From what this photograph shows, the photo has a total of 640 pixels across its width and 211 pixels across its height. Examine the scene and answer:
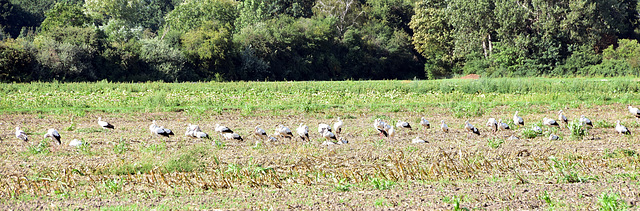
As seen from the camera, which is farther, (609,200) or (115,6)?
(115,6)

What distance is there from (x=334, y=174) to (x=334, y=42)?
179 ft

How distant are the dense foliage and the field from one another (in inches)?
952

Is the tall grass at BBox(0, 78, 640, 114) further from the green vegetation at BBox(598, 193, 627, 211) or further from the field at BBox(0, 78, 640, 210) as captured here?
the green vegetation at BBox(598, 193, 627, 211)

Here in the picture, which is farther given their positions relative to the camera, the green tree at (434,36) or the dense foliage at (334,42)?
the green tree at (434,36)

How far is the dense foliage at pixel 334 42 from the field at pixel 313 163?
24180 mm

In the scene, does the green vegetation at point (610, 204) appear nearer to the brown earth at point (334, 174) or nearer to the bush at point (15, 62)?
the brown earth at point (334, 174)

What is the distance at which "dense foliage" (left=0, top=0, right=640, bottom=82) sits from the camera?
47719 millimetres

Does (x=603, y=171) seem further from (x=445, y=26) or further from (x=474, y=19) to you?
(x=445, y=26)

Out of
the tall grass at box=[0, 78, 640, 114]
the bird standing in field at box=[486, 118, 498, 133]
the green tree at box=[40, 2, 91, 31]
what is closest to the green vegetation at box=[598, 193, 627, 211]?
the bird standing in field at box=[486, 118, 498, 133]

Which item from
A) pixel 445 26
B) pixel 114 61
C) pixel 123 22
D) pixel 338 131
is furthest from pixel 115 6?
pixel 338 131

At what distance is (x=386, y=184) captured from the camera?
1006 centimetres

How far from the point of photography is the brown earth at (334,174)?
9258 millimetres

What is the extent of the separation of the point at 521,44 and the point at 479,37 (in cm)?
432

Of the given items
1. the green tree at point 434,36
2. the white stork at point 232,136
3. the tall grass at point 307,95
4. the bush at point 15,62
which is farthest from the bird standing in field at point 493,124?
the green tree at point 434,36
